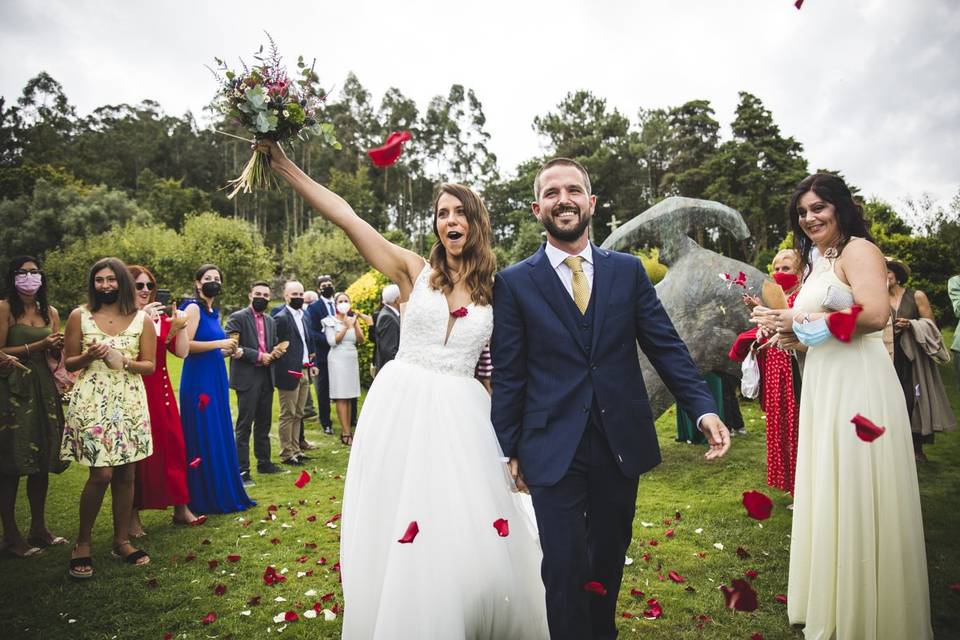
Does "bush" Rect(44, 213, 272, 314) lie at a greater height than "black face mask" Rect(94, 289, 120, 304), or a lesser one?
greater

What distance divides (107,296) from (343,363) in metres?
4.86

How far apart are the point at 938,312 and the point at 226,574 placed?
17275 mm

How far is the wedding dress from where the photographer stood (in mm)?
2611

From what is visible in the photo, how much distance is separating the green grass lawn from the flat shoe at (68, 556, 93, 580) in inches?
2.6

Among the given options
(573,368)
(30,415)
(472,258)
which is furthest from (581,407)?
(30,415)

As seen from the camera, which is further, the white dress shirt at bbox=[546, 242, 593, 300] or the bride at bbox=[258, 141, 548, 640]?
the white dress shirt at bbox=[546, 242, 593, 300]

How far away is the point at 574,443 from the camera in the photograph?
253 cm

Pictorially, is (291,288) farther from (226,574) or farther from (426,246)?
(426,246)

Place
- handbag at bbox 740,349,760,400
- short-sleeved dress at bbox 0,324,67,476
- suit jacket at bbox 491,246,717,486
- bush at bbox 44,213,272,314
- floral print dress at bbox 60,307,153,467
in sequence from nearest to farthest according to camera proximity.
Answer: suit jacket at bbox 491,246,717,486, handbag at bbox 740,349,760,400, floral print dress at bbox 60,307,153,467, short-sleeved dress at bbox 0,324,67,476, bush at bbox 44,213,272,314

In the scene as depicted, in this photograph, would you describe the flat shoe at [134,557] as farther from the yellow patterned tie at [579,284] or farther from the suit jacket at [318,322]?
the suit jacket at [318,322]

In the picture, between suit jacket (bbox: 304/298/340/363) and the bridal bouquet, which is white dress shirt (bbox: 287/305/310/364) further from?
the bridal bouquet

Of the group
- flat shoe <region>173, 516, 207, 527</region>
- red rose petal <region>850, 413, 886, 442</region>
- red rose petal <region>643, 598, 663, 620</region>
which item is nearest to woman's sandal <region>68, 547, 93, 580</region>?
flat shoe <region>173, 516, 207, 527</region>

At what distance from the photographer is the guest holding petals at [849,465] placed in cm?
285

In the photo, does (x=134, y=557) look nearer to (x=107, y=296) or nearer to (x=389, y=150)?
(x=107, y=296)
